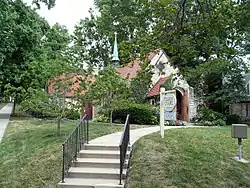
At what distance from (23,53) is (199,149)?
14.8m

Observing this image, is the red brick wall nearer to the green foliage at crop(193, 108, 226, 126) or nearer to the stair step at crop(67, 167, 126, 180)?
the green foliage at crop(193, 108, 226, 126)

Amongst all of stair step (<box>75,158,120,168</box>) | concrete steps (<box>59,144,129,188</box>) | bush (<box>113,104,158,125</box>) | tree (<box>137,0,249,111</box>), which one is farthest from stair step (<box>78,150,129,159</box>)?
bush (<box>113,104,158,125</box>)

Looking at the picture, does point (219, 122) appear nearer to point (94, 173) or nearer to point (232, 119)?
point (232, 119)

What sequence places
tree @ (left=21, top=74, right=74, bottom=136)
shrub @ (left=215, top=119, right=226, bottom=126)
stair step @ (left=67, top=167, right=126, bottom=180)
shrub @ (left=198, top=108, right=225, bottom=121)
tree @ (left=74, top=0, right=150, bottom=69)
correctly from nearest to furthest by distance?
stair step @ (left=67, top=167, right=126, bottom=180) < tree @ (left=21, top=74, right=74, bottom=136) < shrub @ (left=215, top=119, right=226, bottom=126) < shrub @ (left=198, top=108, right=225, bottom=121) < tree @ (left=74, top=0, right=150, bottom=69)

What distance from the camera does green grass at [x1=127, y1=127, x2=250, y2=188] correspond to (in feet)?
22.3

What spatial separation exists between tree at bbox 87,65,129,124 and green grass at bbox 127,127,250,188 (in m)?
2.48

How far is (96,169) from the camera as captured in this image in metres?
7.60

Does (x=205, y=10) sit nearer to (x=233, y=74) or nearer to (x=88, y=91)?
(x=88, y=91)

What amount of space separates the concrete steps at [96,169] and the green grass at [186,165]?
1.41 ft

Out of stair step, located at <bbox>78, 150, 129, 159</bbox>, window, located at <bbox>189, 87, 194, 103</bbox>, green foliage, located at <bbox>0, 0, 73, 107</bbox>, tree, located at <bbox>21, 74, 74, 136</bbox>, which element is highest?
green foliage, located at <bbox>0, 0, 73, 107</bbox>

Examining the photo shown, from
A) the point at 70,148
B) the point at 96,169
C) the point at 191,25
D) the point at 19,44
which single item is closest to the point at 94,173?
the point at 96,169

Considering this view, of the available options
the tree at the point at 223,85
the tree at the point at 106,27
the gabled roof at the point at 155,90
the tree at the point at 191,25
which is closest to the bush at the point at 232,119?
the tree at the point at 223,85

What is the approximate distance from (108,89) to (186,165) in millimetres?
5661

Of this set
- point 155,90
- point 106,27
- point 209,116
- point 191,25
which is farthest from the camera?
point 106,27
